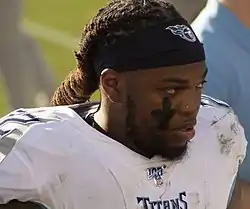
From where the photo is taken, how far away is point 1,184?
174cm

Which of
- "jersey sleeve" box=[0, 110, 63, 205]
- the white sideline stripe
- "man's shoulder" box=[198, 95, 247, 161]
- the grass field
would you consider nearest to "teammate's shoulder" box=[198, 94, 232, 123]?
"man's shoulder" box=[198, 95, 247, 161]

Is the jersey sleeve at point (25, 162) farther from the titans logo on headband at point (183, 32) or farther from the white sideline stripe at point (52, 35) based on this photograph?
the white sideline stripe at point (52, 35)

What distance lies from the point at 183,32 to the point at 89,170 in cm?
34

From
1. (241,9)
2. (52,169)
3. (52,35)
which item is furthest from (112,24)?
(52,35)

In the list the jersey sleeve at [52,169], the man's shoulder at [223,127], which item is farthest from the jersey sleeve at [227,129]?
the jersey sleeve at [52,169]

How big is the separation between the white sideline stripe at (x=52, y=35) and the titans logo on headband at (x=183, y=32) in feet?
13.6

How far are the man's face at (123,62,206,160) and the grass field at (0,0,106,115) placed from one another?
351 cm

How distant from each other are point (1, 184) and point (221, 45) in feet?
2.48

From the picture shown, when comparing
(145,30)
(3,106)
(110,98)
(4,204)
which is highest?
(145,30)

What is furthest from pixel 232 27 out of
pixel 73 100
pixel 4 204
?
pixel 4 204

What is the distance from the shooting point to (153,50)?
186 centimetres

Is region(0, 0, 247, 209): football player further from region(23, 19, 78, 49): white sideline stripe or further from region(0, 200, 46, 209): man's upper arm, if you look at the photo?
region(23, 19, 78, 49): white sideline stripe

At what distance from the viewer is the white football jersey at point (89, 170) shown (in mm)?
1766

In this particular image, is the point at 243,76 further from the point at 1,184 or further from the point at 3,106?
the point at 3,106
